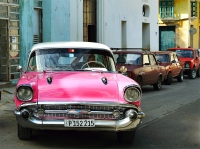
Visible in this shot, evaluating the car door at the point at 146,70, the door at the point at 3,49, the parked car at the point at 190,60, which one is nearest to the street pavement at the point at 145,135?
the car door at the point at 146,70

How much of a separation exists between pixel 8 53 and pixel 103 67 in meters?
9.55

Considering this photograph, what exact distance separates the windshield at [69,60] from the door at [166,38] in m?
37.0

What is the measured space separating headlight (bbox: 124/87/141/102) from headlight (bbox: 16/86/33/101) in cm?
149

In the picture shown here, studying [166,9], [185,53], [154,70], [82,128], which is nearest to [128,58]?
[154,70]

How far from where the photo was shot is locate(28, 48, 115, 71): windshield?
28.4 feet

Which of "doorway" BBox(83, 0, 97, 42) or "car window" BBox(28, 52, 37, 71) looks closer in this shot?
"car window" BBox(28, 52, 37, 71)

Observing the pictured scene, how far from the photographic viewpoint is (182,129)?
940 cm

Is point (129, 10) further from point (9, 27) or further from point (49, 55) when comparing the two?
point (49, 55)

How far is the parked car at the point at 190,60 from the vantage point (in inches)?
992

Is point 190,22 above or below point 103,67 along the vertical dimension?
above

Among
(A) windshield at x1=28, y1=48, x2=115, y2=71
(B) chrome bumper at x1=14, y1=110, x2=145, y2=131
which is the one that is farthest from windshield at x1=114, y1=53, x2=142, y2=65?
(B) chrome bumper at x1=14, y1=110, x2=145, y2=131

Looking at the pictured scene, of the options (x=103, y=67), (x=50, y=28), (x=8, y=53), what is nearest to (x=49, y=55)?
(x=103, y=67)

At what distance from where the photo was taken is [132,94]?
7.57 meters

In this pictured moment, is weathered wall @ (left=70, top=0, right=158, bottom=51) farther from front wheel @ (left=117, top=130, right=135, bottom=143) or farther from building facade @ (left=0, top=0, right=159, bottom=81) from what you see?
front wheel @ (left=117, top=130, right=135, bottom=143)
